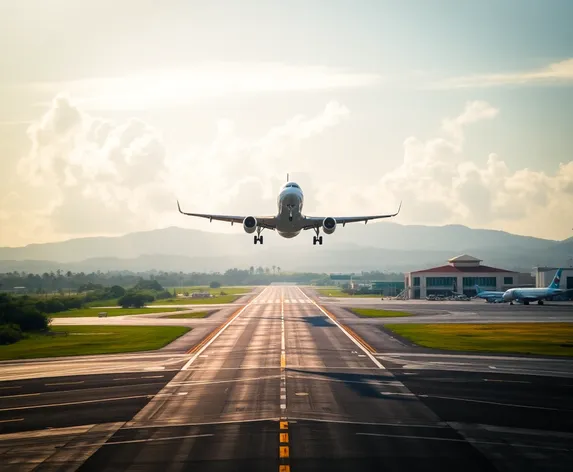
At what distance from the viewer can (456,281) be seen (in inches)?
7106

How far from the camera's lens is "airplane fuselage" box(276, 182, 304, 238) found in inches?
3120

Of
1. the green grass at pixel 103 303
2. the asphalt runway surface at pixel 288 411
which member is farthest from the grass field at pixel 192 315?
the asphalt runway surface at pixel 288 411

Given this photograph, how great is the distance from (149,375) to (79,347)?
24718mm

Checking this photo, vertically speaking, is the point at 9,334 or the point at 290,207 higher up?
the point at 290,207

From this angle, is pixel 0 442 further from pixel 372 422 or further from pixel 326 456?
pixel 372 422

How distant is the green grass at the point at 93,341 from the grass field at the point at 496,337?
2944 cm

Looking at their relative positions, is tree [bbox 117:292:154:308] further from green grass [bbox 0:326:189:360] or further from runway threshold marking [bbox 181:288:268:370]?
green grass [bbox 0:326:189:360]

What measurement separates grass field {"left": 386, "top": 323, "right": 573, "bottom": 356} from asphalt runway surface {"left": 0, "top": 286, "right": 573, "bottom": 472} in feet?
24.0

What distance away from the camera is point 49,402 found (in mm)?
43062

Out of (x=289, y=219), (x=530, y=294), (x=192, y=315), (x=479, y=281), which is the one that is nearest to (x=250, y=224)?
(x=289, y=219)

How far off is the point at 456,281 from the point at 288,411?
148470 mm

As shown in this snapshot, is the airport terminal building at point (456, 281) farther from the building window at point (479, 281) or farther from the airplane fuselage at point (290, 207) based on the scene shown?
the airplane fuselage at point (290, 207)

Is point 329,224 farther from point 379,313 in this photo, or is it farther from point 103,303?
point 103,303

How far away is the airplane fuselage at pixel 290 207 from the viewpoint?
260 feet
